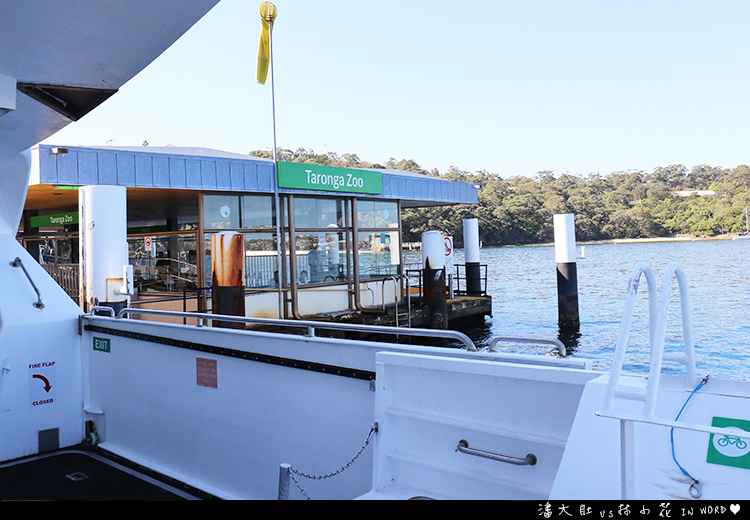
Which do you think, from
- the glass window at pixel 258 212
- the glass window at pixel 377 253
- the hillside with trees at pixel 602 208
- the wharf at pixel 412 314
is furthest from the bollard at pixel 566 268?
the hillside with trees at pixel 602 208

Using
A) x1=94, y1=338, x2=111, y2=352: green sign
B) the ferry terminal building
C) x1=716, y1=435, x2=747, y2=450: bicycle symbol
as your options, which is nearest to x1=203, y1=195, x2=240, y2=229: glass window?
the ferry terminal building

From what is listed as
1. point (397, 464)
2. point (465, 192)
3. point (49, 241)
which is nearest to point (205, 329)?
point (397, 464)

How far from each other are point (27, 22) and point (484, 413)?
116 inches

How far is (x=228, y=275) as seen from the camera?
9344mm

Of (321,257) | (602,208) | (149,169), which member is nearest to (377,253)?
(321,257)

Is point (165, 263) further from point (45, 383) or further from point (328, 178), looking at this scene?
point (45, 383)

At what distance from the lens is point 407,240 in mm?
65000

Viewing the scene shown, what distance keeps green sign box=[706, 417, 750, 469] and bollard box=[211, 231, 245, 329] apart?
25.1 ft

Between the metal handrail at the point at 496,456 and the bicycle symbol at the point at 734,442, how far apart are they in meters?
1.02

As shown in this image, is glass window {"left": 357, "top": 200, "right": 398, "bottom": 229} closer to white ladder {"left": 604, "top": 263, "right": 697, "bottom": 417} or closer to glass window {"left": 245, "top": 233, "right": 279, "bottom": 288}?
glass window {"left": 245, "top": 233, "right": 279, "bottom": 288}

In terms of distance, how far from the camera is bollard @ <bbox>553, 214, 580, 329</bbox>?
1978 centimetres

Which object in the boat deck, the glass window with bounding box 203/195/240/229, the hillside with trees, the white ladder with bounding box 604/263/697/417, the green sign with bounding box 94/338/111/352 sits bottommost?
the boat deck

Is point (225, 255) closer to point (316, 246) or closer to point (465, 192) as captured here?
point (316, 246)

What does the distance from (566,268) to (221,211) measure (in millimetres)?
11601
